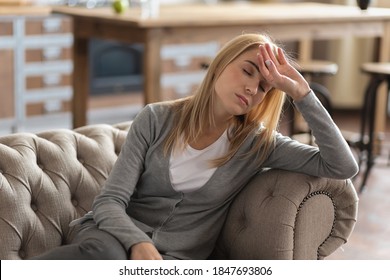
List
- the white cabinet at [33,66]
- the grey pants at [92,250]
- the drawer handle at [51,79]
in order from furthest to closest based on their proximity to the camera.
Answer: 1. the drawer handle at [51,79]
2. the white cabinet at [33,66]
3. the grey pants at [92,250]

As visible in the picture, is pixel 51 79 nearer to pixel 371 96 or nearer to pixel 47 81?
pixel 47 81

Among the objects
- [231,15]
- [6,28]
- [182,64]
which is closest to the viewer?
[231,15]

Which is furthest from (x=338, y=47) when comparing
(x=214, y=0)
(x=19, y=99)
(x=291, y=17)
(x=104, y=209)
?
(x=104, y=209)

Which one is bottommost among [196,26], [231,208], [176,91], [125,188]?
[176,91]

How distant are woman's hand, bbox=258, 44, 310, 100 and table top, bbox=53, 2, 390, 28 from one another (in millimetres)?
1958

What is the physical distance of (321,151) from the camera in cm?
213

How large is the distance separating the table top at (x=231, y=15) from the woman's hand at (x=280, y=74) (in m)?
1.96

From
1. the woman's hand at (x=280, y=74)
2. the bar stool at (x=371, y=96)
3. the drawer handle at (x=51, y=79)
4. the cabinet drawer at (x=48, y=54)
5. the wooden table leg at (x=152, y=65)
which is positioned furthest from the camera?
the drawer handle at (x=51, y=79)

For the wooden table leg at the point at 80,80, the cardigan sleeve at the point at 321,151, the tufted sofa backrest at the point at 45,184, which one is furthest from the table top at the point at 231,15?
the cardigan sleeve at the point at 321,151

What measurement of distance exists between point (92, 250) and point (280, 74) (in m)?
0.66

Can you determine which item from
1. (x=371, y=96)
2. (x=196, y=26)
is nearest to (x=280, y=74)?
(x=196, y=26)

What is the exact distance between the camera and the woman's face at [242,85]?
82.5 inches

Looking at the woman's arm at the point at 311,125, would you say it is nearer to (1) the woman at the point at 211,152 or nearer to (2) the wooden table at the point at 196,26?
(1) the woman at the point at 211,152
